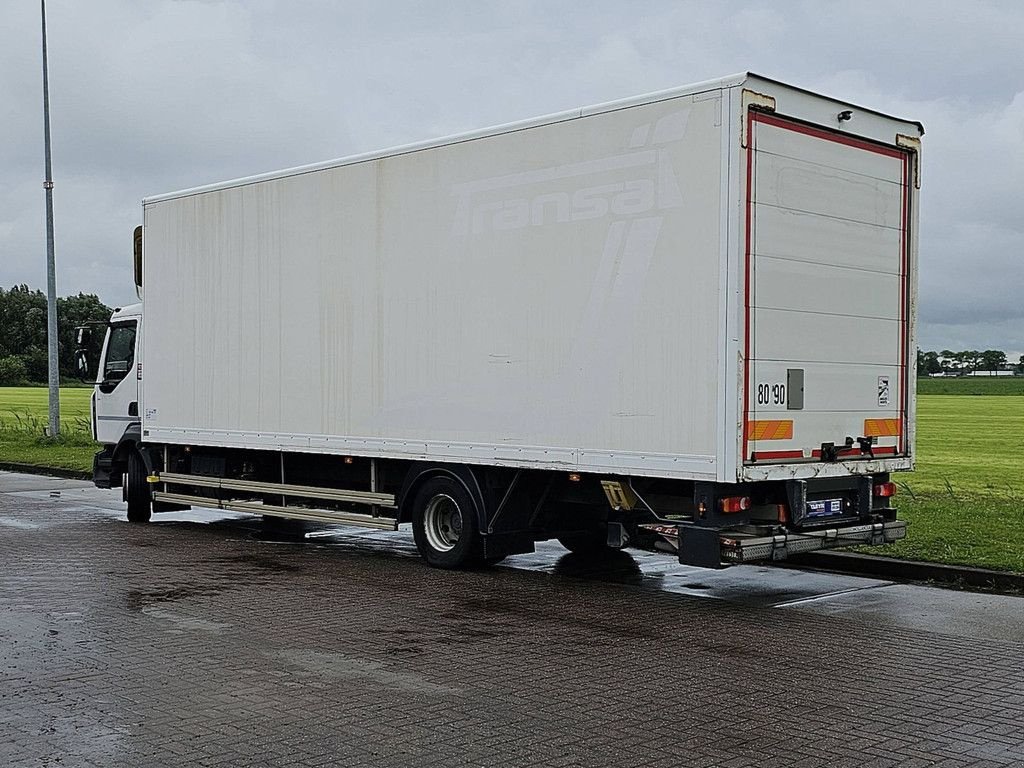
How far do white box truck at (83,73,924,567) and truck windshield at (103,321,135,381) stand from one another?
292 centimetres

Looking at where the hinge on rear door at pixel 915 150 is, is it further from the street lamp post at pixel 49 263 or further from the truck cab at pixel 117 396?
the street lamp post at pixel 49 263

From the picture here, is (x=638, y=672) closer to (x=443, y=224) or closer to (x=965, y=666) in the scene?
(x=965, y=666)

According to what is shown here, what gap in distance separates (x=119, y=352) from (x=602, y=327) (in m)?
8.29

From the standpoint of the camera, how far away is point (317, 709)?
21.6ft

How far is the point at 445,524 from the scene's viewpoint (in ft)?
39.1

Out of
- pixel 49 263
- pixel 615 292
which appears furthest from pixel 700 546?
pixel 49 263

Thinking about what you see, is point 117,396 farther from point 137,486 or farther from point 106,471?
point 137,486

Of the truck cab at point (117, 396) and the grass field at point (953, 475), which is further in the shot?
the truck cab at point (117, 396)

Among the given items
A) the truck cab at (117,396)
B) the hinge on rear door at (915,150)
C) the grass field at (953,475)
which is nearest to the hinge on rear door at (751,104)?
the hinge on rear door at (915,150)

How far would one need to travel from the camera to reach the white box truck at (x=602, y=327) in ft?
31.0

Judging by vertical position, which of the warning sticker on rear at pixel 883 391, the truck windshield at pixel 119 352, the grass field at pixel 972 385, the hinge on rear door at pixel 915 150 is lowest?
the grass field at pixel 972 385

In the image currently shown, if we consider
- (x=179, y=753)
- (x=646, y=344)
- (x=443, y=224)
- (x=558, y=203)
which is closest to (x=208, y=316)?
(x=443, y=224)

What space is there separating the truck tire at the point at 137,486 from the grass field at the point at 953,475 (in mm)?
8498

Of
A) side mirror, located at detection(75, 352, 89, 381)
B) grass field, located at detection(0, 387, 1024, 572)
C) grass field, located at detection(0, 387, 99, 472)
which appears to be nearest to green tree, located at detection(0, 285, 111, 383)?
grass field, located at detection(0, 387, 1024, 572)
